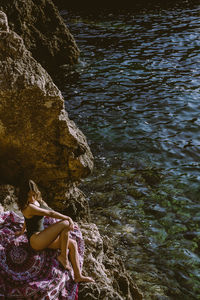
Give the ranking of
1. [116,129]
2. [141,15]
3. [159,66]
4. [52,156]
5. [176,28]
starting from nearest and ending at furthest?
[52,156] < [116,129] < [159,66] < [176,28] < [141,15]

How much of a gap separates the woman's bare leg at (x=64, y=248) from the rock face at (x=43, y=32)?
14399mm

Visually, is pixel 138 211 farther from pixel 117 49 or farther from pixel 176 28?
pixel 176 28

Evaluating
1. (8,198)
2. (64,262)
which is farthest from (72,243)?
(8,198)

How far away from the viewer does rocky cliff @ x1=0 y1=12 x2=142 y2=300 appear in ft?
21.7

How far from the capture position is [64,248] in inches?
218

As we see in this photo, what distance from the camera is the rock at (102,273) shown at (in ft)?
18.5

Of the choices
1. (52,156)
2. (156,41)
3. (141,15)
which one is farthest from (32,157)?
(141,15)

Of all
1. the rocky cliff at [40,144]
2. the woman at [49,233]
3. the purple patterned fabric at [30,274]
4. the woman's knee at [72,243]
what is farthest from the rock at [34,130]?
the woman's knee at [72,243]

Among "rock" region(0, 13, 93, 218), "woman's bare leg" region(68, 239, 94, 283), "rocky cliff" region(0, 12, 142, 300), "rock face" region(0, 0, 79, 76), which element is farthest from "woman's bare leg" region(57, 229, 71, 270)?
"rock face" region(0, 0, 79, 76)

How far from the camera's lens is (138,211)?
973cm

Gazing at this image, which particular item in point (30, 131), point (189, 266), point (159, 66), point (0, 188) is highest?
point (30, 131)

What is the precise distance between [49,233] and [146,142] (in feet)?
25.9

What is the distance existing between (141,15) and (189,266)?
2428 cm

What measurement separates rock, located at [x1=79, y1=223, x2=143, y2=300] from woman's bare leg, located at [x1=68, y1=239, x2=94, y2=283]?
0.53 feet
